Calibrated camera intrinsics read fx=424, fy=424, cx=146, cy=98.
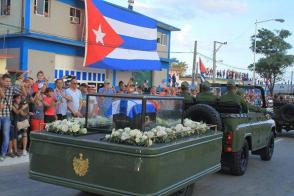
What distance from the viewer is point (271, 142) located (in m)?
10.7

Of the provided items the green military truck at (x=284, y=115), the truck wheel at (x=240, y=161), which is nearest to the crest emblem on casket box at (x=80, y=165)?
the truck wheel at (x=240, y=161)

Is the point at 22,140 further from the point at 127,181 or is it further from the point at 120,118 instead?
the point at 127,181

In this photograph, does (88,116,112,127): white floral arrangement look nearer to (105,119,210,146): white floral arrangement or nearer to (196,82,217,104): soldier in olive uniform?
(105,119,210,146): white floral arrangement

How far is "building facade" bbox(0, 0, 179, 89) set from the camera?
2070 cm

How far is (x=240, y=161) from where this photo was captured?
8.41 metres

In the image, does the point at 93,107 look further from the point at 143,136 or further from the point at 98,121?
the point at 143,136

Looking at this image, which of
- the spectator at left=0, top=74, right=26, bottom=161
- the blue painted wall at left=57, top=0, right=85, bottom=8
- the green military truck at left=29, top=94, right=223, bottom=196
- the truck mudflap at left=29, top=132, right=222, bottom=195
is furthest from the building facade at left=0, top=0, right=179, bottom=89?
the truck mudflap at left=29, top=132, right=222, bottom=195

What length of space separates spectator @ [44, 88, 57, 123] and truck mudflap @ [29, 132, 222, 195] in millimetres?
4632

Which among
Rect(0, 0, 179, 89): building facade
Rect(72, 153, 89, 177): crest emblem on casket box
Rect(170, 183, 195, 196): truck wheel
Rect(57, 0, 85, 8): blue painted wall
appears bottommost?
Rect(170, 183, 195, 196): truck wheel

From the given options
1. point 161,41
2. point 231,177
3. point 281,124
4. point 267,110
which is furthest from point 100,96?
point 161,41

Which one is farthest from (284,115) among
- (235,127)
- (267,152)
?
(235,127)

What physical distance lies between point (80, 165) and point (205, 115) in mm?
3117

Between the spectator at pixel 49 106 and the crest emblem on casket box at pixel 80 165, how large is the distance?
5.19 m

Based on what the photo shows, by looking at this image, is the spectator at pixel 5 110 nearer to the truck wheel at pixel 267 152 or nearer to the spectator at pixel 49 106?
the spectator at pixel 49 106
